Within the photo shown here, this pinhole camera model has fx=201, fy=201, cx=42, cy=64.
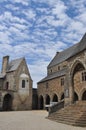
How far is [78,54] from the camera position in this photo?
19641 millimetres

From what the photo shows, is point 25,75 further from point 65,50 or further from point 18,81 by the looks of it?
point 65,50

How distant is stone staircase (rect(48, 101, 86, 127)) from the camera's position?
1386cm

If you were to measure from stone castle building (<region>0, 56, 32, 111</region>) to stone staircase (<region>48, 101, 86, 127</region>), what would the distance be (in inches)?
882

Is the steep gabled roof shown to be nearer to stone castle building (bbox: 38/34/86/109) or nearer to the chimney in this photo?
the chimney

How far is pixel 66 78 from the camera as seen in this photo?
21.5 meters

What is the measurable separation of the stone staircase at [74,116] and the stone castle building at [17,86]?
2241cm

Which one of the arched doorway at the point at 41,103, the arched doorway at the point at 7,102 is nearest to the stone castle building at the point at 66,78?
the arched doorway at the point at 41,103

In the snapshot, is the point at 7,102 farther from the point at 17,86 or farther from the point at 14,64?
the point at 14,64

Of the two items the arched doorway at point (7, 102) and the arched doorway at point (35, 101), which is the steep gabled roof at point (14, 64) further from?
the arched doorway at point (35, 101)

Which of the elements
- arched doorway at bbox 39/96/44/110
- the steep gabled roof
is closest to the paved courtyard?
the steep gabled roof

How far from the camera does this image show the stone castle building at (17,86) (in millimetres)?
39031

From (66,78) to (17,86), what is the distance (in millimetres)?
20163

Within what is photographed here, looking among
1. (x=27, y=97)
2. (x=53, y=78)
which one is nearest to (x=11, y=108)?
(x=27, y=97)

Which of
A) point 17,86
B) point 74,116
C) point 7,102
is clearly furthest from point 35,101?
point 74,116
